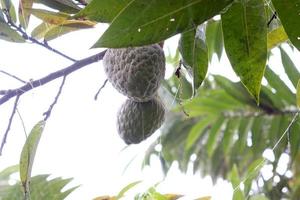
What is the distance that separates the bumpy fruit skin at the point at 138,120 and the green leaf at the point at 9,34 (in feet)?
0.92

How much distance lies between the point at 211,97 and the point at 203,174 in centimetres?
56

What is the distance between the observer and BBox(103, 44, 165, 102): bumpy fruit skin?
3.97 feet

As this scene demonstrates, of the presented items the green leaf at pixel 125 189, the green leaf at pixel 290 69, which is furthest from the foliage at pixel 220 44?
the green leaf at pixel 125 189

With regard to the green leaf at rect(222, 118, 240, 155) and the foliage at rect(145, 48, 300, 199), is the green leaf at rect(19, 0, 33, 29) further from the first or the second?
the green leaf at rect(222, 118, 240, 155)

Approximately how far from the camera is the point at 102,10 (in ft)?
2.92

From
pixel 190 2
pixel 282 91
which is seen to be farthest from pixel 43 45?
pixel 282 91

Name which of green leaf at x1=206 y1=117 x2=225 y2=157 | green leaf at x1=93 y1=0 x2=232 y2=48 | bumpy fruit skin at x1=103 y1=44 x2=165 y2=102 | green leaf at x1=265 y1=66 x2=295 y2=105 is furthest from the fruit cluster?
green leaf at x1=206 y1=117 x2=225 y2=157

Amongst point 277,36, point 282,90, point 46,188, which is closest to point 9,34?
point 46,188

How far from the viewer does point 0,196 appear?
145cm

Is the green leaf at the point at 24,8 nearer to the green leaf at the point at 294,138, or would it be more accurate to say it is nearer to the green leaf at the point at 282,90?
the green leaf at the point at 294,138

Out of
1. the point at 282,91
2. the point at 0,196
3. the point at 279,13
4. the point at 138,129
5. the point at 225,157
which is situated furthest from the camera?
the point at 225,157

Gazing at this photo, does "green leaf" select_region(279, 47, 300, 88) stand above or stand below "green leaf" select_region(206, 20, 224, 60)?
below

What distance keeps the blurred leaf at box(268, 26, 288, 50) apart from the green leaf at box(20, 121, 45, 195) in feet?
1.68

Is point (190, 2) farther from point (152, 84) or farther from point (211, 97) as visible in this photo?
point (211, 97)
